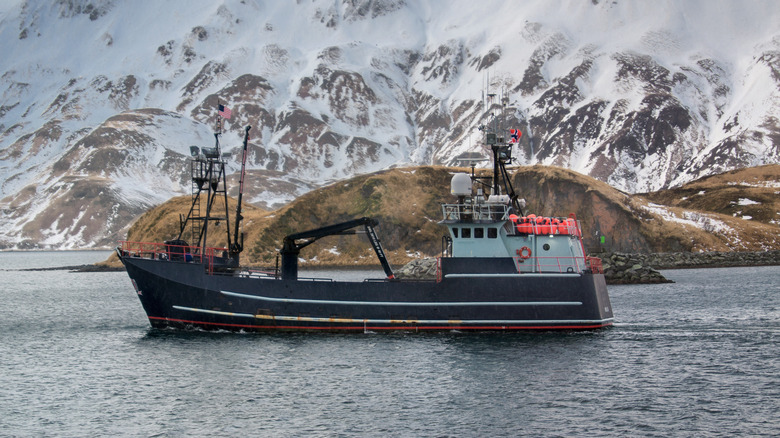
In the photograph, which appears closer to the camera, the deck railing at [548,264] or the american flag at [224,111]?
the deck railing at [548,264]

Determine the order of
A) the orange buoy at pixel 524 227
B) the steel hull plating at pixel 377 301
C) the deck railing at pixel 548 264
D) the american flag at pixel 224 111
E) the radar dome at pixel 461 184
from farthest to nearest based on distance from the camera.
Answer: the american flag at pixel 224 111
the orange buoy at pixel 524 227
the radar dome at pixel 461 184
the deck railing at pixel 548 264
the steel hull plating at pixel 377 301

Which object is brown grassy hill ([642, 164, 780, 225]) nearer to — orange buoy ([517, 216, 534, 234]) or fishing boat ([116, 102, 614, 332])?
fishing boat ([116, 102, 614, 332])

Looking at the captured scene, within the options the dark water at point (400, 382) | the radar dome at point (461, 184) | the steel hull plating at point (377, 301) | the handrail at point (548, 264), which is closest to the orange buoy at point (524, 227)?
the handrail at point (548, 264)

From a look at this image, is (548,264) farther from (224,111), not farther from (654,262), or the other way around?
(654,262)

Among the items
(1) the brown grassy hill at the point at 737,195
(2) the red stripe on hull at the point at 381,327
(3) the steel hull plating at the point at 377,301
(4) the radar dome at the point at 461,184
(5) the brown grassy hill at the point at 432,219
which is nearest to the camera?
(3) the steel hull plating at the point at 377,301

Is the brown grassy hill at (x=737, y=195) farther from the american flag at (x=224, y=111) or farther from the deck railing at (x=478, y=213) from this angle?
the american flag at (x=224, y=111)

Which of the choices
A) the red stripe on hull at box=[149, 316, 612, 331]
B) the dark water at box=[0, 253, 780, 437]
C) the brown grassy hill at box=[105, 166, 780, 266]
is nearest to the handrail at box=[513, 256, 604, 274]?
the red stripe on hull at box=[149, 316, 612, 331]

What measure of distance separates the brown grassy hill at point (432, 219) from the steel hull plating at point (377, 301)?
74186 millimetres

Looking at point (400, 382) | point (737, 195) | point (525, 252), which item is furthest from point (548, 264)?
point (737, 195)

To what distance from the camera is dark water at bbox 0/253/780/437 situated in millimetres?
29609

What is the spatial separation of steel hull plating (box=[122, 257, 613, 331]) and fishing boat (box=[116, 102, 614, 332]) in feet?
0.18

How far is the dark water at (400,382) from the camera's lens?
29.6 meters

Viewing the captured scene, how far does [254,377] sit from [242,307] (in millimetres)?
9125

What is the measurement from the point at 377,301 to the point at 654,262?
82161 mm
